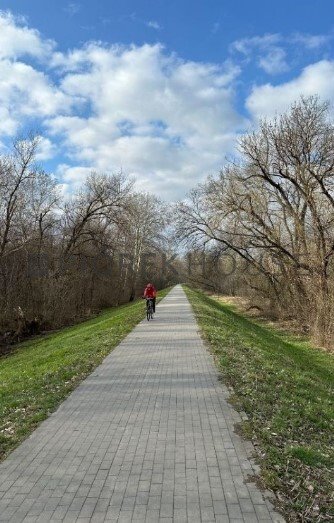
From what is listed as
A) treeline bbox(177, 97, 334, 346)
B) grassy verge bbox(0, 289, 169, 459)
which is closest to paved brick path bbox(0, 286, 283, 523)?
grassy verge bbox(0, 289, 169, 459)

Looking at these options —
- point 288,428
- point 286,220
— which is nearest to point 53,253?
point 286,220

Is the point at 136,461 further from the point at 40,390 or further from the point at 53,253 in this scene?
the point at 53,253

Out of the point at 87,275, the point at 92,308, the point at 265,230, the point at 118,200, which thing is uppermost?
the point at 118,200

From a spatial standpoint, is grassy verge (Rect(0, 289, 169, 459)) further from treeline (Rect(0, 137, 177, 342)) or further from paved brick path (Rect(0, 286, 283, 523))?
treeline (Rect(0, 137, 177, 342))

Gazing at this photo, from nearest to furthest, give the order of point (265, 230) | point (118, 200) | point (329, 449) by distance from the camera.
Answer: point (329, 449)
point (265, 230)
point (118, 200)

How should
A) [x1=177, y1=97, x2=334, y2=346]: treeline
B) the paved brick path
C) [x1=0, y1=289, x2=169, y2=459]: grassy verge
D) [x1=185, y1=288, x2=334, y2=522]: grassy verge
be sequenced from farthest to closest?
1. [x1=177, y1=97, x2=334, y2=346]: treeline
2. [x1=0, y1=289, x2=169, y2=459]: grassy verge
3. [x1=185, y1=288, x2=334, y2=522]: grassy verge
4. the paved brick path

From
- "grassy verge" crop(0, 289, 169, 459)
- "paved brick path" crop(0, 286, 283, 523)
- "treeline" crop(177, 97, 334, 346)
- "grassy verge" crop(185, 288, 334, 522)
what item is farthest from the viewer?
"treeline" crop(177, 97, 334, 346)

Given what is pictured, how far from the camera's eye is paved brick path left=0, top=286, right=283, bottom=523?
377cm

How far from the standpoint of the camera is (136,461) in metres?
4.70

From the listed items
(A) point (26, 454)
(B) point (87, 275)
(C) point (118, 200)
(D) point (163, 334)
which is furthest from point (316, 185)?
(B) point (87, 275)

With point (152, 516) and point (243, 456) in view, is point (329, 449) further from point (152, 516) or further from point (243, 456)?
point (152, 516)

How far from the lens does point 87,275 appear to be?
38875mm

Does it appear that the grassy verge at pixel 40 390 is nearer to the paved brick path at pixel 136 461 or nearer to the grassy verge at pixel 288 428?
the paved brick path at pixel 136 461

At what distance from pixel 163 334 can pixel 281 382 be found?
20.9 feet
